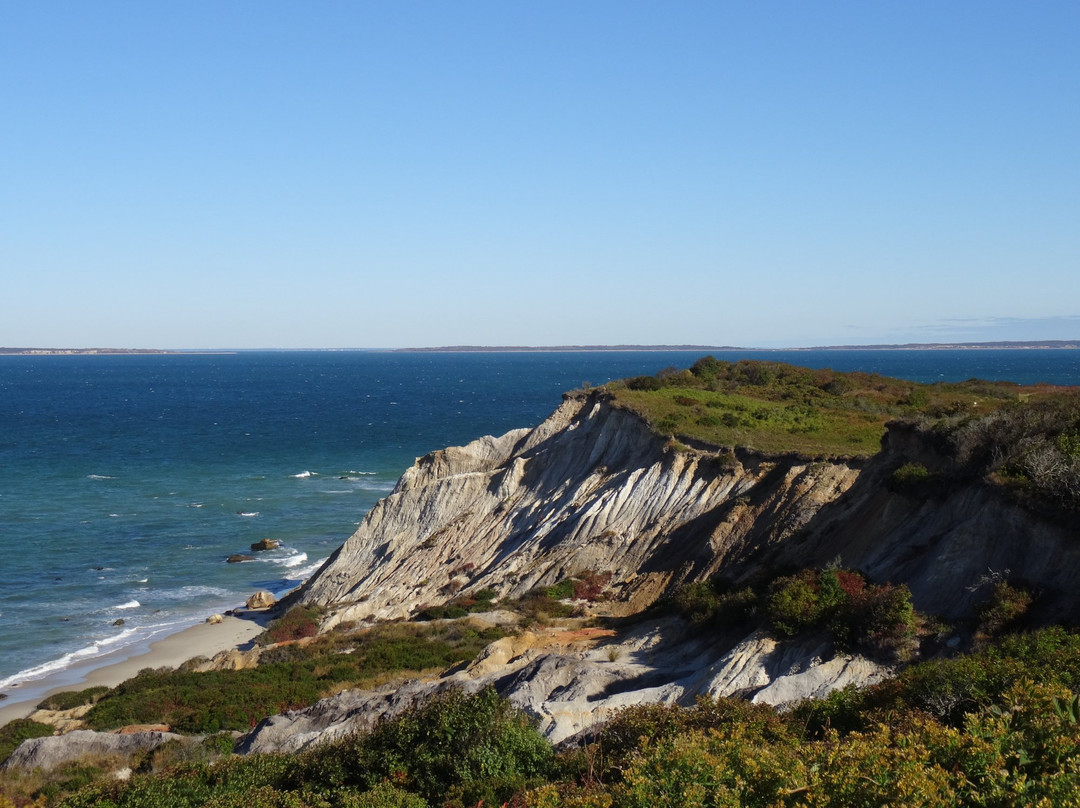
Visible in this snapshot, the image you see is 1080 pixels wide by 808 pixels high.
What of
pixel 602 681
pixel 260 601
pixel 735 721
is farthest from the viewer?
pixel 260 601

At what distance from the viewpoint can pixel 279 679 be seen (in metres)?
27.2

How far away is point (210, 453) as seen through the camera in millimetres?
85375

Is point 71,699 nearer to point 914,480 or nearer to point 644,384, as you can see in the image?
point 914,480

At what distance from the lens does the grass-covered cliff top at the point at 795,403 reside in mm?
34531

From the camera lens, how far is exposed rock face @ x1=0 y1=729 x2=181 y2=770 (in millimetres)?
21203

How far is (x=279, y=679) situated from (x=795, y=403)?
30.1 m

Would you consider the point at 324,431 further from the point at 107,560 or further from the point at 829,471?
the point at 829,471

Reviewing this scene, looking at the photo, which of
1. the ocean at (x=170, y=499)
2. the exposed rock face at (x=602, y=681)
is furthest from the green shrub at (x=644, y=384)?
the exposed rock face at (x=602, y=681)

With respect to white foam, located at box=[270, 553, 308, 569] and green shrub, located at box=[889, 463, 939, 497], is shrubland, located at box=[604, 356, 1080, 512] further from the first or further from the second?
white foam, located at box=[270, 553, 308, 569]

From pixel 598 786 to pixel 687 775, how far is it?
79.1 inches

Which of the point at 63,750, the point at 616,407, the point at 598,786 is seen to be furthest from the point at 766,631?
the point at 616,407

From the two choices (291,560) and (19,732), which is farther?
(291,560)

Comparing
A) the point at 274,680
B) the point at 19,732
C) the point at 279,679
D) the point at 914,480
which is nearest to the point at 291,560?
the point at 279,679

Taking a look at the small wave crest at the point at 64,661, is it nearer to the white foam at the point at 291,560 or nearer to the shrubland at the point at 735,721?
the shrubland at the point at 735,721
